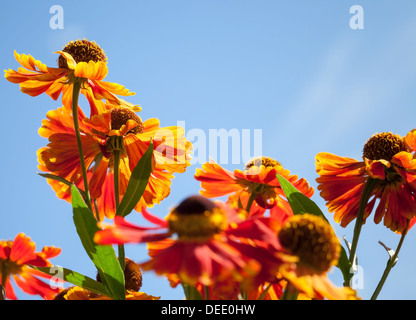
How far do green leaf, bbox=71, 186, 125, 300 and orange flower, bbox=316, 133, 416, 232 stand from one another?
56 cm

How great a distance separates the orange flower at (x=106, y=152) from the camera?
981mm

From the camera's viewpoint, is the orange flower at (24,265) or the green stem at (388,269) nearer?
the green stem at (388,269)

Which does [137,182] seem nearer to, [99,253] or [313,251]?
[99,253]

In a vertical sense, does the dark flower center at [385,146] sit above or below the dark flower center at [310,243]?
above

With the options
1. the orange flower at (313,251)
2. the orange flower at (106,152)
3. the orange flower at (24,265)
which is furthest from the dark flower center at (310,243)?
the orange flower at (24,265)

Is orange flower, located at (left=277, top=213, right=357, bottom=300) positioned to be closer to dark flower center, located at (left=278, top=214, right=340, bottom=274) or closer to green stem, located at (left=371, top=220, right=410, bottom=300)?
dark flower center, located at (left=278, top=214, right=340, bottom=274)

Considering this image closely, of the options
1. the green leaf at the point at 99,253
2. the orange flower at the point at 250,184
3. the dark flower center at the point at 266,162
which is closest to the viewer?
the green leaf at the point at 99,253

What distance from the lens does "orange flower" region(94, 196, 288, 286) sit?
1.33ft

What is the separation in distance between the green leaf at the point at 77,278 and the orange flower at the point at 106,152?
261mm

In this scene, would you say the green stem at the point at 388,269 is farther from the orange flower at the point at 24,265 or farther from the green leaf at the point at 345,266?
the orange flower at the point at 24,265

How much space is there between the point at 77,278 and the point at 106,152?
0.36 m

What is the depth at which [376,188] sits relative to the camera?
3.67 ft

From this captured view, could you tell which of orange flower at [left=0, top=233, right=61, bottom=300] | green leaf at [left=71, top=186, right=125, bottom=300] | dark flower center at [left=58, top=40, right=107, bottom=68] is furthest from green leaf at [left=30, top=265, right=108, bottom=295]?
dark flower center at [left=58, top=40, right=107, bottom=68]
